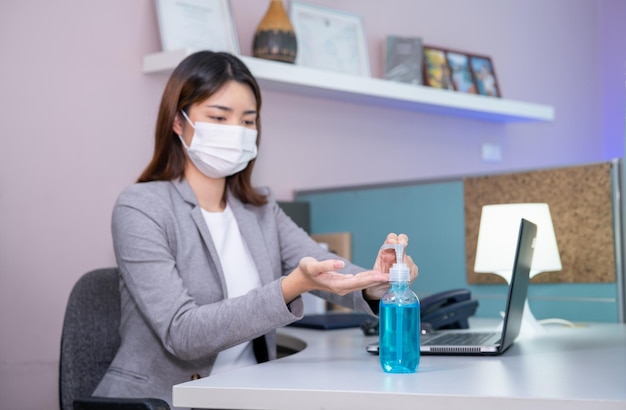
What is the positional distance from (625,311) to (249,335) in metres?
1.24

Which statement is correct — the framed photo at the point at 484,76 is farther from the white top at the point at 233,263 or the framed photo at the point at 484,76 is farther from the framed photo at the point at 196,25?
the white top at the point at 233,263

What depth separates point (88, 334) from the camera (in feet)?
5.81

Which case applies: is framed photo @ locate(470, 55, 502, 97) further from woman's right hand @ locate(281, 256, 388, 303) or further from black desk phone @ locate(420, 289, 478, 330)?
woman's right hand @ locate(281, 256, 388, 303)

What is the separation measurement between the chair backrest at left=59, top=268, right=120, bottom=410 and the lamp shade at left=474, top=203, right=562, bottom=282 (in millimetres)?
877

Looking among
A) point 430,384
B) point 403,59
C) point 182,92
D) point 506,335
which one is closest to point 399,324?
point 430,384

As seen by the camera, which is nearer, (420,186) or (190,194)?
(190,194)

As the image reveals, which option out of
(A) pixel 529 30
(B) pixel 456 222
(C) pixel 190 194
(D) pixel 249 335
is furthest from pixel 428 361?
(A) pixel 529 30

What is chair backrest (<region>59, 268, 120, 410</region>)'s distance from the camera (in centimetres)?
173

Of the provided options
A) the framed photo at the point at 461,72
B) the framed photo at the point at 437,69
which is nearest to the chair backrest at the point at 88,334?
the framed photo at the point at 437,69

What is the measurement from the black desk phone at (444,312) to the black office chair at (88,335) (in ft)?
1.92

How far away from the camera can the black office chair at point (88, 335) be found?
67.9 inches

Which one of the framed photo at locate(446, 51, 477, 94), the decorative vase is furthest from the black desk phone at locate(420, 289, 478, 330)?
the framed photo at locate(446, 51, 477, 94)

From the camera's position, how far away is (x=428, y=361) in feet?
4.87

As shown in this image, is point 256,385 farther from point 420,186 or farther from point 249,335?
point 420,186
